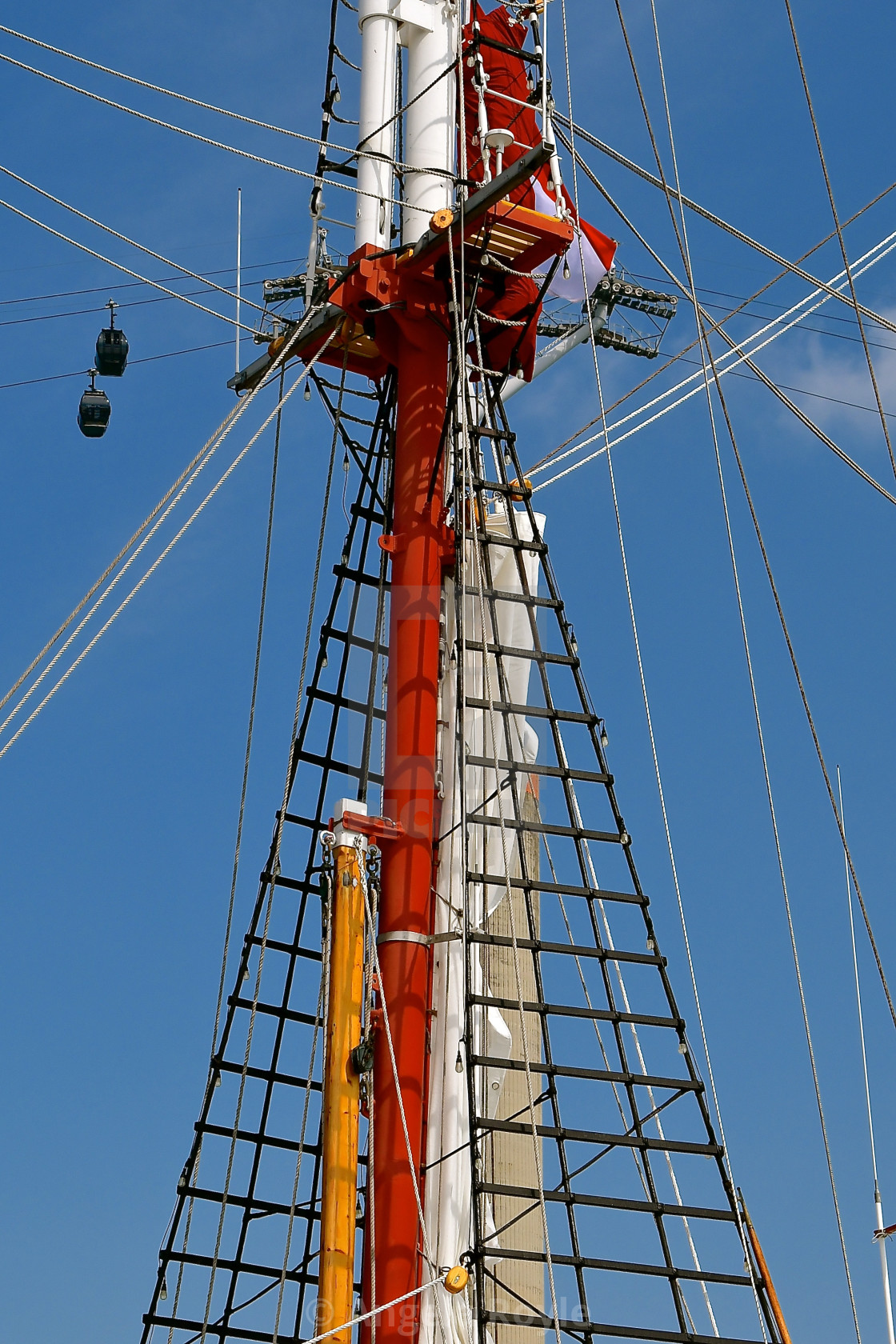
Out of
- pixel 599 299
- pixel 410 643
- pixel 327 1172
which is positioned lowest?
pixel 327 1172

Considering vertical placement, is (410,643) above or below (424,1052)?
above

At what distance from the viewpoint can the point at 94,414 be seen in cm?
1530

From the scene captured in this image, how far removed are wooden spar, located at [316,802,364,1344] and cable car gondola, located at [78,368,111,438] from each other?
729 centimetres

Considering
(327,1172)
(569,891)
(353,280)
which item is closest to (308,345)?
(353,280)

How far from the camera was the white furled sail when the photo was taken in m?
8.55

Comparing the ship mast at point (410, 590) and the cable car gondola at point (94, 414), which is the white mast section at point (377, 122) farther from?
the cable car gondola at point (94, 414)

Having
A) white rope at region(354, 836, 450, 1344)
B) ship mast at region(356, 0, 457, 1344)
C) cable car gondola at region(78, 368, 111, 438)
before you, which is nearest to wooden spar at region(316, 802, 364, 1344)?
white rope at region(354, 836, 450, 1344)

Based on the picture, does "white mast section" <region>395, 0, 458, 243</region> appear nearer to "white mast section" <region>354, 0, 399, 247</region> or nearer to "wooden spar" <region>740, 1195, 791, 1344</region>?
"white mast section" <region>354, 0, 399, 247</region>

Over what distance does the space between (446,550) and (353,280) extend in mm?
1608

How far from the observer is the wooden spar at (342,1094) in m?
7.99

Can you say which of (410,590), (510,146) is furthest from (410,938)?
(510,146)

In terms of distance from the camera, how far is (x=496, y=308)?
34.6ft

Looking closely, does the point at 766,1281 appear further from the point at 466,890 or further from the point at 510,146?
the point at 510,146

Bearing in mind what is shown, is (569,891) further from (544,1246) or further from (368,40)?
(368,40)
